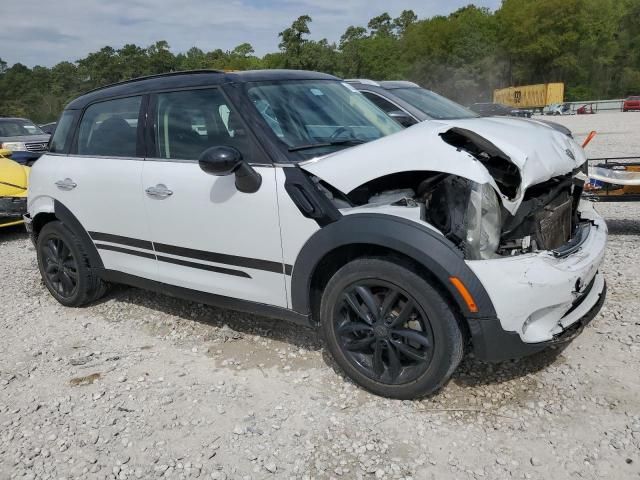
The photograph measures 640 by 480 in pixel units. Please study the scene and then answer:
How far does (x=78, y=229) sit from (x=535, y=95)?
66.6 meters

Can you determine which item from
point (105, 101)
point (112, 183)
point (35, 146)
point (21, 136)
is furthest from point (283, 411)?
point (21, 136)

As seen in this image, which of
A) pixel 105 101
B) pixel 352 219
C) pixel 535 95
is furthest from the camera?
pixel 535 95

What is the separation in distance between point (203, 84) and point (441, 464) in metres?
2.75

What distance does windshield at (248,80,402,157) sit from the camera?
3.42 m

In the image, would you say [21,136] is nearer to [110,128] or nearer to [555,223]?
[110,128]

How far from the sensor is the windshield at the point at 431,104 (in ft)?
25.0

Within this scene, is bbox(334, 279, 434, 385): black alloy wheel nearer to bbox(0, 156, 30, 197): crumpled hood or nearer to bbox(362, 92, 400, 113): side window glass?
bbox(362, 92, 400, 113): side window glass

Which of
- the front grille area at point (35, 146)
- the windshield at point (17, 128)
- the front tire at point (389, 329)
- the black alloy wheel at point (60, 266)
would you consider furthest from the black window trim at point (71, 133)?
the windshield at point (17, 128)

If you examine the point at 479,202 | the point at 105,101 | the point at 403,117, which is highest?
the point at 105,101

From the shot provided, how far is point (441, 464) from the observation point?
2576mm

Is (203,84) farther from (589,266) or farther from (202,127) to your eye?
(589,266)

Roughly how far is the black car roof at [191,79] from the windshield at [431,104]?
3615 mm

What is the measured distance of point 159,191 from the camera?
146 inches

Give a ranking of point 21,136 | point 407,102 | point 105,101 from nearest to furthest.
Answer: point 105,101 → point 407,102 → point 21,136
